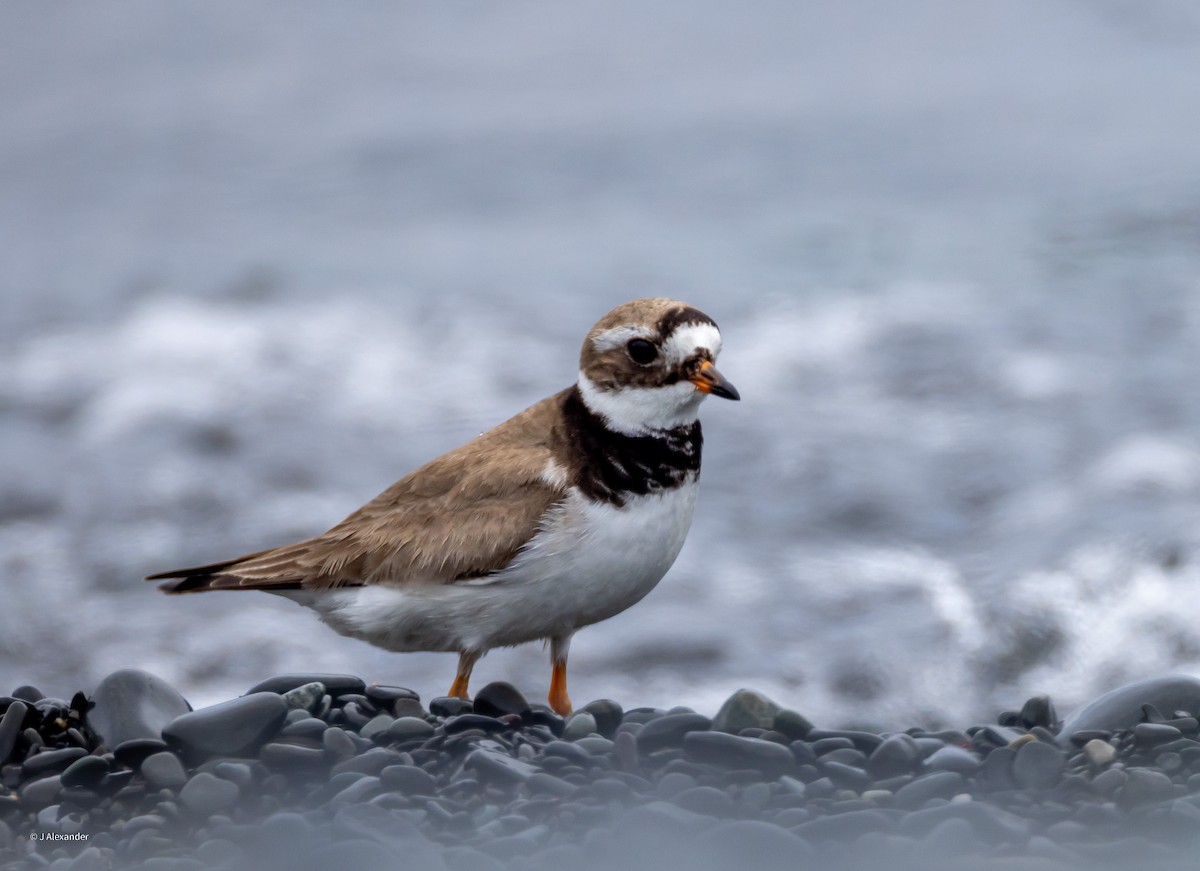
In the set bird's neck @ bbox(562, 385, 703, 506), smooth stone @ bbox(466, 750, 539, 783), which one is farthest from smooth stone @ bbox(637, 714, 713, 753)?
bird's neck @ bbox(562, 385, 703, 506)

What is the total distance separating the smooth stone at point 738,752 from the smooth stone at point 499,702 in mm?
739

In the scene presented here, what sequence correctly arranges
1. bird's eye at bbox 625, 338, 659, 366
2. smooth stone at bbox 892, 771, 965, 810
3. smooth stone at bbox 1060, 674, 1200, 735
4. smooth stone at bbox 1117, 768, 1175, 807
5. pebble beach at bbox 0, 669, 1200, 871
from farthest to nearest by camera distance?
bird's eye at bbox 625, 338, 659, 366, smooth stone at bbox 1060, 674, 1200, 735, smooth stone at bbox 892, 771, 965, 810, smooth stone at bbox 1117, 768, 1175, 807, pebble beach at bbox 0, 669, 1200, 871

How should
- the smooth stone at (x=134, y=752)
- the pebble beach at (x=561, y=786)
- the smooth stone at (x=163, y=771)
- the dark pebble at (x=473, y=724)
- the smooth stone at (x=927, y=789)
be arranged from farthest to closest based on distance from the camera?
the dark pebble at (x=473, y=724) < the smooth stone at (x=134, y=752) < the smooth stone at (x=163, y=771) < the smooth stone at (x=927, y=789) < the pebble beach at (x=561, y=786)

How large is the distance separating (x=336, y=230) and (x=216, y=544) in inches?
171

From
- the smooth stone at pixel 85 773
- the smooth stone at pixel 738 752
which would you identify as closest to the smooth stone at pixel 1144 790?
the smooth stone at pixel 738 752

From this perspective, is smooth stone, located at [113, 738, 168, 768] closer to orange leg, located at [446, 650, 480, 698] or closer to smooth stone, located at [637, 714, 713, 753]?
orange leg, located at [446, 650, 480, 698]

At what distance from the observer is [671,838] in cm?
429

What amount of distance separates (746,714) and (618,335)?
1488 mm

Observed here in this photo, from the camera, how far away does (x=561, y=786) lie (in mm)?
4656

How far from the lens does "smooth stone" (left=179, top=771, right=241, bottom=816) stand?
15.2 feet

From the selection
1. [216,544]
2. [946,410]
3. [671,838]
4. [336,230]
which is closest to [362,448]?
[216,544]

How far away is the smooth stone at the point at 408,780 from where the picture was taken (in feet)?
15.4

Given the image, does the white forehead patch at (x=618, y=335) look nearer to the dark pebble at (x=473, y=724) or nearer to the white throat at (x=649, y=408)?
the white throat at (x=649, y=408)

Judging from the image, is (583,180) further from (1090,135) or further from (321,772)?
(321,772)
